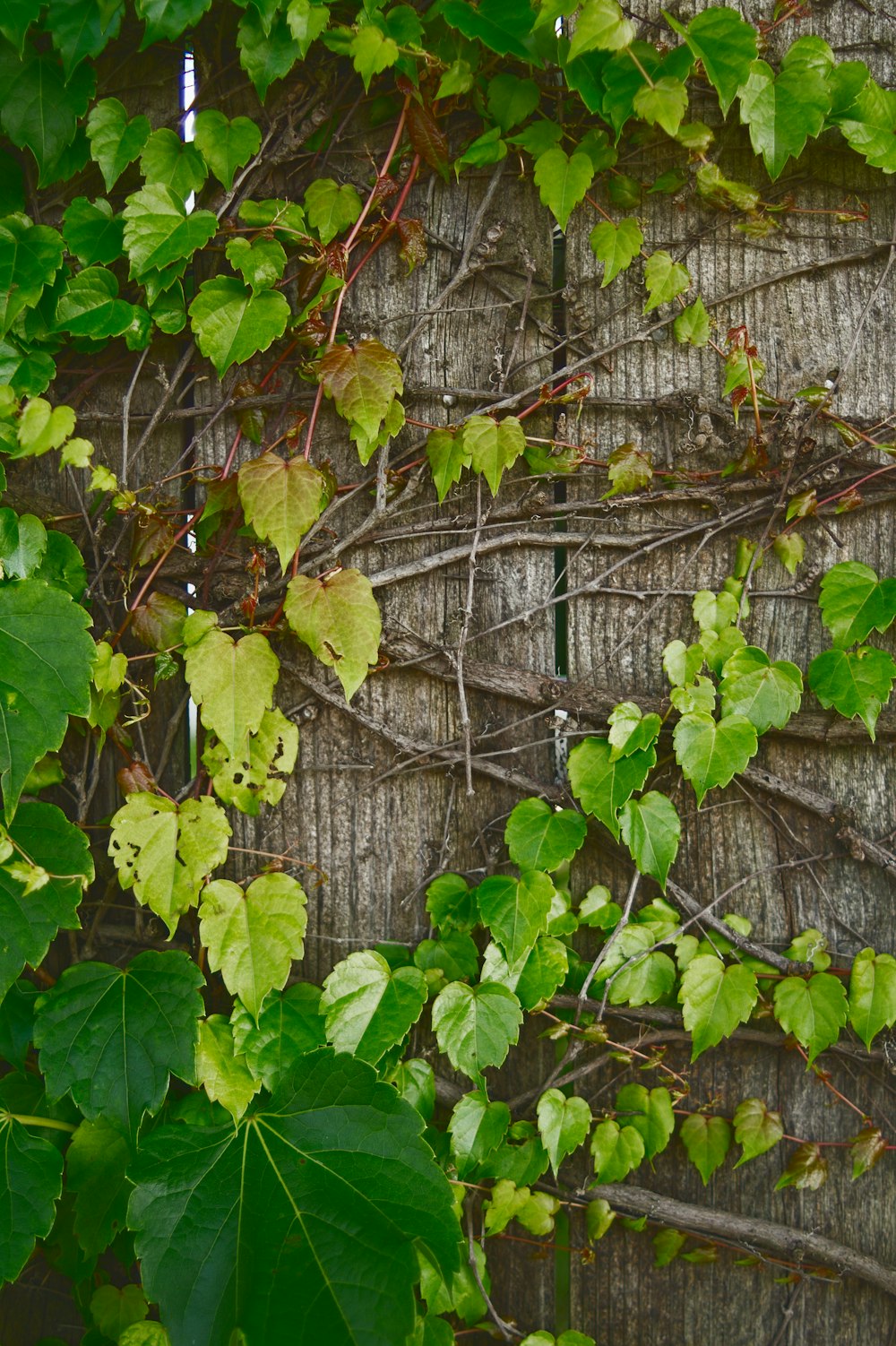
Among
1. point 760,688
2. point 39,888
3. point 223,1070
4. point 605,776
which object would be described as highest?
point 760,688

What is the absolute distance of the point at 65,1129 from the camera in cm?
158

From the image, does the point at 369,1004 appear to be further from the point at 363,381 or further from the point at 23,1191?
the point at 363,381

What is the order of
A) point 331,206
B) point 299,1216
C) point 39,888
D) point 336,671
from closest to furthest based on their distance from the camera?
point 299,1216
point 39,888
point 336,671
point 331,206

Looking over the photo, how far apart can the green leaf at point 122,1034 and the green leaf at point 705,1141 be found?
928mm

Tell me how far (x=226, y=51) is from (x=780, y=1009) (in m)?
2.08

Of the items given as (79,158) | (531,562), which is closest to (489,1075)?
(531,562)

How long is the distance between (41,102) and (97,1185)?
192 centimetres

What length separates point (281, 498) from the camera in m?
1.55

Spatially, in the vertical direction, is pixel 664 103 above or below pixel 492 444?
above

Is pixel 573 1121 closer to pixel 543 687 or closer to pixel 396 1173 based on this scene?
pixel 396 1173

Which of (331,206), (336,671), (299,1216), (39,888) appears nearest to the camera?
(299,1216)

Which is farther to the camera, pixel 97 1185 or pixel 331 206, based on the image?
pixel 331 206

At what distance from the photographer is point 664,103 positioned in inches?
60.4

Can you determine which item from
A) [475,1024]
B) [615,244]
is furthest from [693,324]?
[475,1024]
